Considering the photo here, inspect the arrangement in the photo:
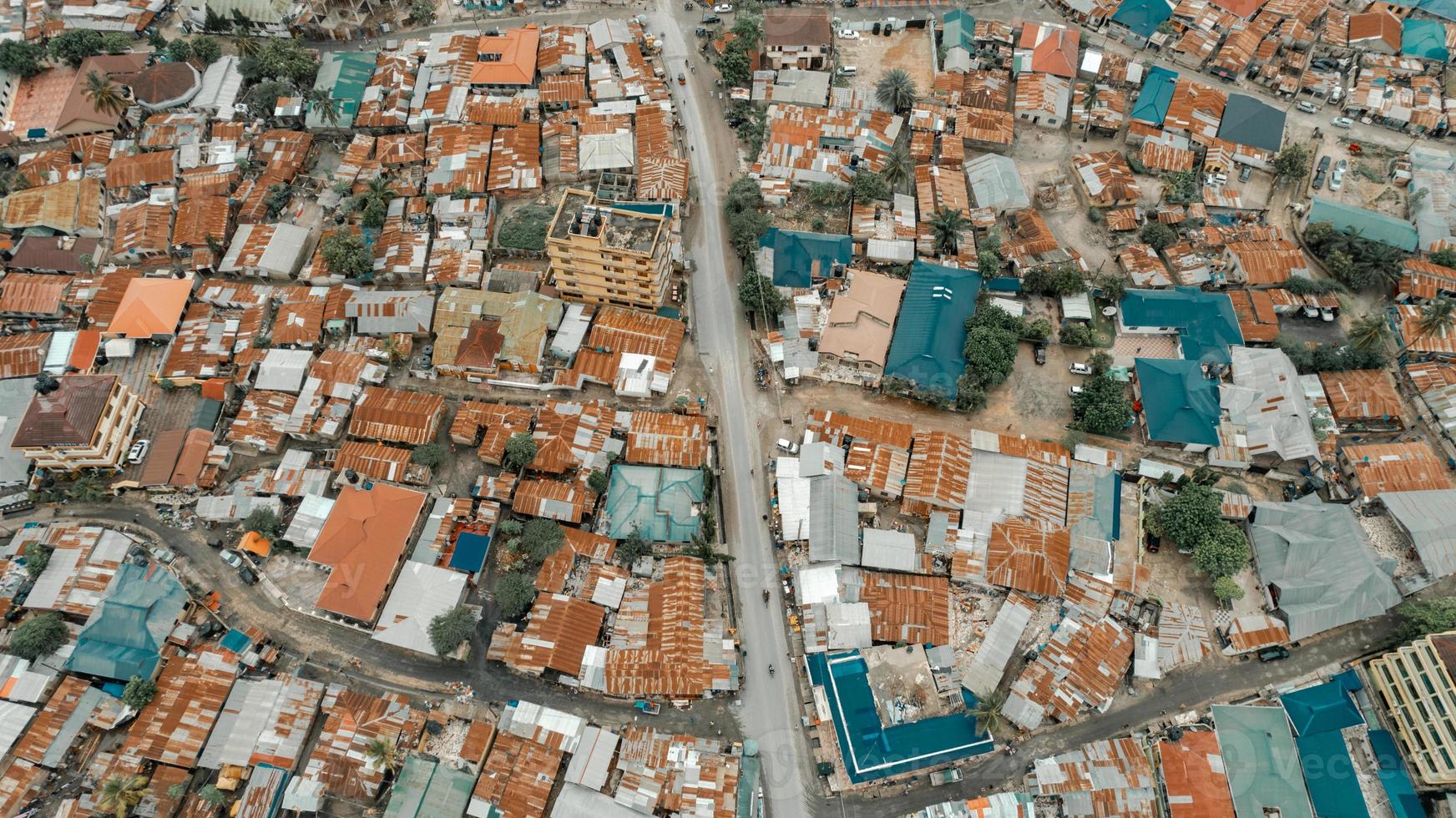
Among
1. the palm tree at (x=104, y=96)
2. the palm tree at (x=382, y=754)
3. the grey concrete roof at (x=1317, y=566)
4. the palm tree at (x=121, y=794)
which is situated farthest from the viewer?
the palm tree at (x=104, y=96)

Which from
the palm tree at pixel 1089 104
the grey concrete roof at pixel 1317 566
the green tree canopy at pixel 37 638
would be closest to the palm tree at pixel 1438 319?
the grey concrete roof at pixel 1317 566

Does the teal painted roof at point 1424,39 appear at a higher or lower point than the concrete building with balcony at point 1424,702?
higher

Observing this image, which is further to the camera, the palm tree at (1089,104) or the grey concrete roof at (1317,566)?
the palm tree at (1089,104)

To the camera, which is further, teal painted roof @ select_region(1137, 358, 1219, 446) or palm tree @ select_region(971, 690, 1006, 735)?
teal painted roof @ select_region(1137, 358, 1219, 446)

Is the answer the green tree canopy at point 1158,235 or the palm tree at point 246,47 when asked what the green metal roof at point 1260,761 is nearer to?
the green tree canopy at point 1158,235

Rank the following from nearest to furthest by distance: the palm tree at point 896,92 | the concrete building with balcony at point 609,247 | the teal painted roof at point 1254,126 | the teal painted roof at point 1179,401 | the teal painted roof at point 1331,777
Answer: the teal painted roof at point 1331,777, the teal painted roof at point 1179,401, the concrete building with balcony at point 609,247, the teal painted roof at point 1254,126, the palm tree at point 896,92

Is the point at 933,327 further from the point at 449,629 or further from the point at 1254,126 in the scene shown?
the point at 449,629

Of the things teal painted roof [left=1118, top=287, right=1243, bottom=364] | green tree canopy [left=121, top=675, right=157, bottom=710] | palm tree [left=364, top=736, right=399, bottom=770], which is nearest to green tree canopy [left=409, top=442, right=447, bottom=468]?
palm tree [left=364, top=736, right=399, bottom=770]

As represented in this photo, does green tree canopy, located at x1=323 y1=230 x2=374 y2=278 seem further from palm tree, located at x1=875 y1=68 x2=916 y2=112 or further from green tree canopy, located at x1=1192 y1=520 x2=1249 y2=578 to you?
green tree canopy, located at x1=1192 y1=520 x2=1249 y2=578
